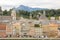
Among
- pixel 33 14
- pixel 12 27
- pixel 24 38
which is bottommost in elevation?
pixel 24 38

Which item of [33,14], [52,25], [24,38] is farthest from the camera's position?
[33,14]

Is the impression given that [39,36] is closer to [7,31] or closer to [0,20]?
[7,31]

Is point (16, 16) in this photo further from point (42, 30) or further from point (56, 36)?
point (56, 36)

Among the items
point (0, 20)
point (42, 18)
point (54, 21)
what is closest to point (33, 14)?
point (42, 18)

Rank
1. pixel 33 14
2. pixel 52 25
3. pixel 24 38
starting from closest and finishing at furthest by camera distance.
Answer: pixel 24 38 → pixel 52 25 → pixel 33 14

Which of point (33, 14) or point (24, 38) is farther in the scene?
point (33, 14)

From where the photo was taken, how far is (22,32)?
15.7 feet

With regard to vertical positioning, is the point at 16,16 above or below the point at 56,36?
above

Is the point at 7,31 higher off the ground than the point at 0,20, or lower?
lower

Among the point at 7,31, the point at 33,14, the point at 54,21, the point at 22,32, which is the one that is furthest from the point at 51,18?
the point at 7,31

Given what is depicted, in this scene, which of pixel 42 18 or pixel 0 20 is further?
pixel 42 18

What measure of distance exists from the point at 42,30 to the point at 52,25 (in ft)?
1.07

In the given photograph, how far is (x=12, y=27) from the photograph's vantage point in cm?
470

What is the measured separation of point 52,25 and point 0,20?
152 centimetres
